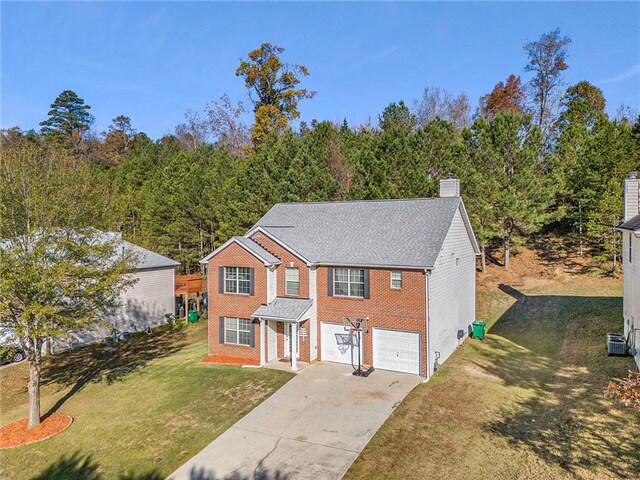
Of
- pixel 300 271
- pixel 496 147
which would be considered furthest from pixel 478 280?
pixel 300 271

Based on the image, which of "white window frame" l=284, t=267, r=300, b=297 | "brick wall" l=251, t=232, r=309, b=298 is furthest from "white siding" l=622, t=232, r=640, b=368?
"white window frame" l=284, t=267, r=300, b=297

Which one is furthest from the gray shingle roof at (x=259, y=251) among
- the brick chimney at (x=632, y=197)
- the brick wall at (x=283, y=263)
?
the brick chimney at (x=632, y=197)

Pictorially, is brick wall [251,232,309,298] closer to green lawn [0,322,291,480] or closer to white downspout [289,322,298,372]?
white downspout [289,322,298,372]

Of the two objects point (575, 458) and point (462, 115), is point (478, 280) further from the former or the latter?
point (462, 115)

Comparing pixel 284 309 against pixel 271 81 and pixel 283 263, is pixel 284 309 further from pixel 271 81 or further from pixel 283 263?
pixel 271 81

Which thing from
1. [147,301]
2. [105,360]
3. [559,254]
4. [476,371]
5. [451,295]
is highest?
[559,254]

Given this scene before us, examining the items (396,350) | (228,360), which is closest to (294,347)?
(228,360)
